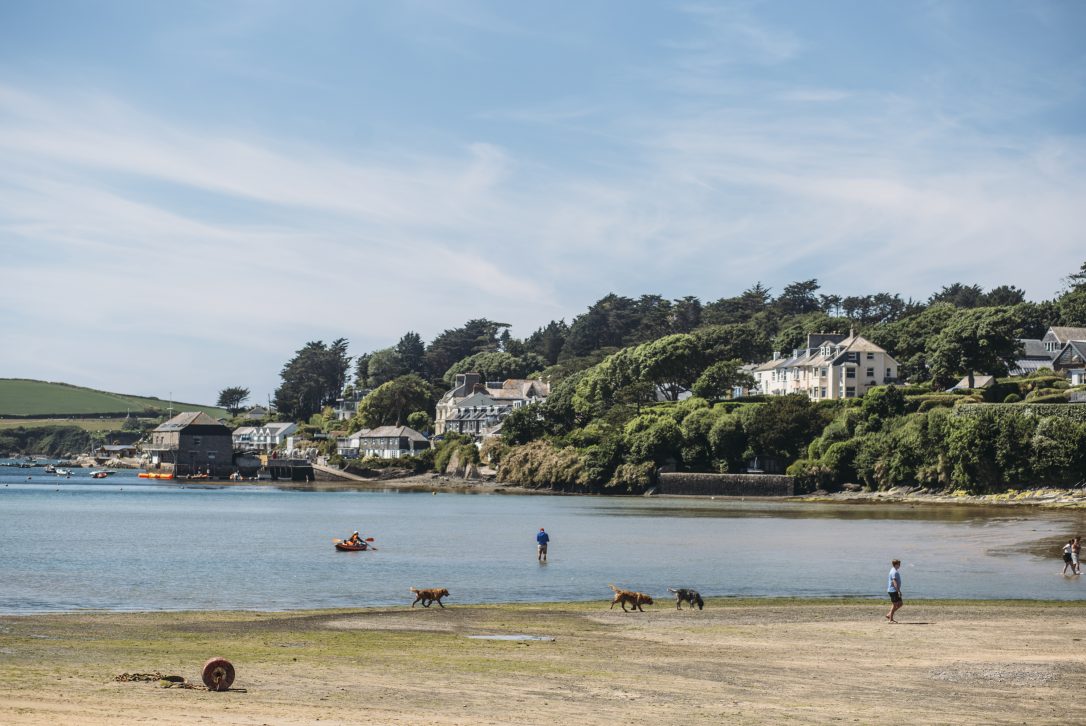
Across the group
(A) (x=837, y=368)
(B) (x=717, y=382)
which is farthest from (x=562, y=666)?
(B) (x=717, y=382)

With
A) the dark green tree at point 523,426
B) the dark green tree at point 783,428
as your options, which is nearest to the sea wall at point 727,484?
the dark green tree at point 783,428

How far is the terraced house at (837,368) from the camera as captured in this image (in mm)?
143500

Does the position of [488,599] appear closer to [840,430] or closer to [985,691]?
[985,691]

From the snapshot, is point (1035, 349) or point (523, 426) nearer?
point (1035, 349)

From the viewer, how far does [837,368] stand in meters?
146

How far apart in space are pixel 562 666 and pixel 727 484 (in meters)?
104

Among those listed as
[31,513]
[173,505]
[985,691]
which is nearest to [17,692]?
[985,691]

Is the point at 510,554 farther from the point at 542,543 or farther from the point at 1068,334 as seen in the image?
the point at 1068,334

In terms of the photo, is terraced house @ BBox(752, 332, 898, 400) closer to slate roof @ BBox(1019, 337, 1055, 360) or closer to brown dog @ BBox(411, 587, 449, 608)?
slate roof @ BBox(1019, 337, 1055, 360)

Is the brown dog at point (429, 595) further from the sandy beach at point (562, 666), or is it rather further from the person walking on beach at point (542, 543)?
the person walking on beach at point (542, 543)

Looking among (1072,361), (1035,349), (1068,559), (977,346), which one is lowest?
(1068,559)

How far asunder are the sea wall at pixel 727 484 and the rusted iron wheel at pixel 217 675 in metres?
105

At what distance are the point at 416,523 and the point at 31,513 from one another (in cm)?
3782

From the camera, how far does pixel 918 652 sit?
26312mm
